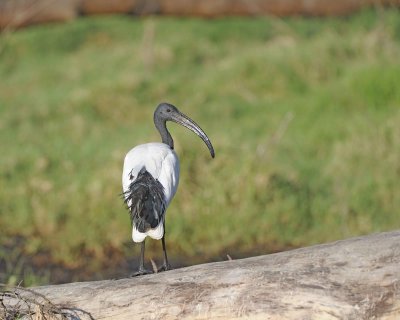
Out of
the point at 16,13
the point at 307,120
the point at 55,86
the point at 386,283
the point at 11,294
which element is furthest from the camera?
the point at 16,13

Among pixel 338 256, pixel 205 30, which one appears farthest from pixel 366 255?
pixel 205 30

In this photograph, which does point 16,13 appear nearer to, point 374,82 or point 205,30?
point 205,30

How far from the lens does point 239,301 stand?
183 inches

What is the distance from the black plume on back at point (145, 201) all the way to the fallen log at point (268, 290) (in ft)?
1.48

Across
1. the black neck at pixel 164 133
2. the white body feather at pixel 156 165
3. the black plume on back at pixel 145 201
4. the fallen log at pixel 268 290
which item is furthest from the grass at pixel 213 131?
the fallen log at pixel 268 290

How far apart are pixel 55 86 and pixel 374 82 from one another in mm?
4196

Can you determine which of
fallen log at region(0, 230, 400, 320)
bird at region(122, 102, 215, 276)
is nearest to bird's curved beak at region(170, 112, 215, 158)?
bird at region(122, 102, 215, 276)

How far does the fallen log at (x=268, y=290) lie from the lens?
14.8 feet

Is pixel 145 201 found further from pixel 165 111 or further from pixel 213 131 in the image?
pixel 213 131

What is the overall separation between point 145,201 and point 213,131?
16.6 ft

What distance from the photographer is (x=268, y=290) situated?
464 centimetres

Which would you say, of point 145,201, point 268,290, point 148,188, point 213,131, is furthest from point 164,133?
point 213,131

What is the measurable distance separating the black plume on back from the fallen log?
451mm

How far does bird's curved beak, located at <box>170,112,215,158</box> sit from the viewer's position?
638 centimetres
